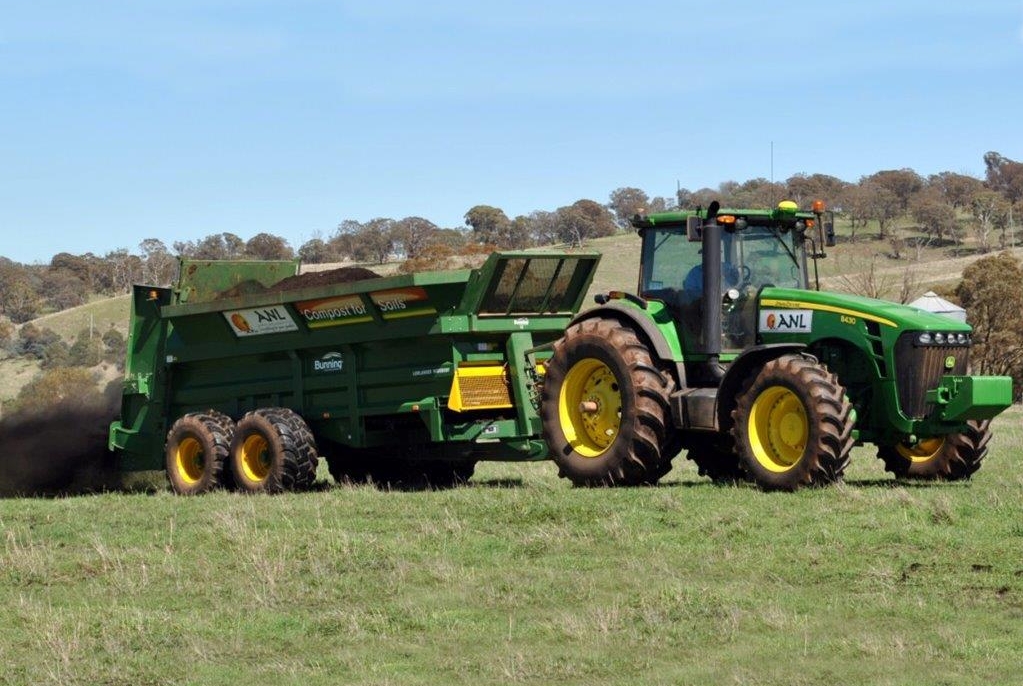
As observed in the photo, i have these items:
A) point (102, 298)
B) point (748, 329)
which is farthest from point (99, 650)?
point (102, 298)

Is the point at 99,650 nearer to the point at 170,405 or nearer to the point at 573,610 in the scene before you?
the point at 573,610

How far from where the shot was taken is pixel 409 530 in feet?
38.5

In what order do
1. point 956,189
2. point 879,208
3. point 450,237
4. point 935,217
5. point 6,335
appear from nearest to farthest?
point 6,335
point 450,237
point 879,208
point 935,217
point 956,189

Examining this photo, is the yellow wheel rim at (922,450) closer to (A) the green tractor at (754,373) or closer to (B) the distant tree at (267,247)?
(A) the green tractor at (754,373)

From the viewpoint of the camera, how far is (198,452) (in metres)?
17.2

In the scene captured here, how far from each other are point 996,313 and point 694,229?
150 feet

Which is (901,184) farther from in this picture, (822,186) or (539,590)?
(539,590)

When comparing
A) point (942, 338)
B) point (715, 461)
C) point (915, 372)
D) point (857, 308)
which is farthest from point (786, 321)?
point (715, 461)

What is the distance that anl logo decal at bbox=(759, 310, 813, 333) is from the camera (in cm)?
1309

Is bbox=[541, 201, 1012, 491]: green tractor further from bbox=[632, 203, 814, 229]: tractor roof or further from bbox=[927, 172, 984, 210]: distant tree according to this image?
bbox=[927, 172, 984, 210]: distant tree

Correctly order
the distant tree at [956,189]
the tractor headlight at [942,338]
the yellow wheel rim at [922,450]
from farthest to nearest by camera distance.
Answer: the distant tree at [956,189], the yellow wheel rim at [922,450], the tractor headlight at [942,338]

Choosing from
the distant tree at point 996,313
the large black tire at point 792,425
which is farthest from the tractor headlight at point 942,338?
the distant tree at point 996,313

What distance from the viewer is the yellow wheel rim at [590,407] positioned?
45.8 ft

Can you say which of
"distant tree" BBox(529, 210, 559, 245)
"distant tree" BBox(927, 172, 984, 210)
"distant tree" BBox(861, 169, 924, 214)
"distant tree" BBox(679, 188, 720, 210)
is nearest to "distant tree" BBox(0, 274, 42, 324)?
"distant tree" BBox(529, 210, 559, 245)
